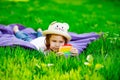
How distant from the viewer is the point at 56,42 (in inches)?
200

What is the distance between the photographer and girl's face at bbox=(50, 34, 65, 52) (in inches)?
196

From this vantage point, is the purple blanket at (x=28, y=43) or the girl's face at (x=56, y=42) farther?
the girl's face at (x=56, y=42)

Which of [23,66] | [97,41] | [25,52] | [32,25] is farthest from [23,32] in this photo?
[23,66]

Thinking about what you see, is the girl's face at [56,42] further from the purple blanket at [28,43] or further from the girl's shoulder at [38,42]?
the girl's shoulder at [38,42]

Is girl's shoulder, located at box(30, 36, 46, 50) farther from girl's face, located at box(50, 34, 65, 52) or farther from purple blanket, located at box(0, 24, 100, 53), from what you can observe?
girl's face, located at box(50, 34, 65, 52)

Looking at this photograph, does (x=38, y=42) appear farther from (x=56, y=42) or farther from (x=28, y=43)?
(x=28, y=43)

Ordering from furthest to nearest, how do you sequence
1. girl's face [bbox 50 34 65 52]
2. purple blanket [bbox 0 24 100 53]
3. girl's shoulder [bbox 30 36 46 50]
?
girl's shoulder [bbox 30 36 46 50]
girl's face [bbox 50 34 65 52]
purple blanket [bbox 0 24 100 53]

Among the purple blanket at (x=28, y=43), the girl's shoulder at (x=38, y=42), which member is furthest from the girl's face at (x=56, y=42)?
the girl's shoulder at (x=38, y=42)

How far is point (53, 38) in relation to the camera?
5074mm

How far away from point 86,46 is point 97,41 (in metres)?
0.19

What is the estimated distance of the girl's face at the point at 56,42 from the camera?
4.98 meters

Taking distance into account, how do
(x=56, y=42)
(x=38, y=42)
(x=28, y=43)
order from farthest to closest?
(x=38, y=42) → (x=56, y=42) → (x=28, y=43)

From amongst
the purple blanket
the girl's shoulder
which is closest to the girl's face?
the purple blanket

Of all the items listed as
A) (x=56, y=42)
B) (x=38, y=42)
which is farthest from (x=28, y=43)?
(x=38, y=42)
